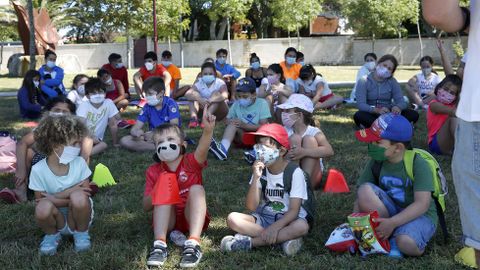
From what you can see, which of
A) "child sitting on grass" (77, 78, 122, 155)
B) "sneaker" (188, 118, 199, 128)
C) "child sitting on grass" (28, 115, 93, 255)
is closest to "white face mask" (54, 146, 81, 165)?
"child sitting on grass" (28, 115, 93, 255)

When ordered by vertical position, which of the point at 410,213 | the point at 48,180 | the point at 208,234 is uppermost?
the point at 48,180

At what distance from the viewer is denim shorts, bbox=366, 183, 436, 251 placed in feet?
11.7

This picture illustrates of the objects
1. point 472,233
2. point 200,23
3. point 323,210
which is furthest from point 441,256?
point 200,23

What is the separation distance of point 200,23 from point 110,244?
41.5m

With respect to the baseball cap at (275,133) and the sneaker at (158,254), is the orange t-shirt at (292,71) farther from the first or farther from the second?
the sneaker at (158,254)

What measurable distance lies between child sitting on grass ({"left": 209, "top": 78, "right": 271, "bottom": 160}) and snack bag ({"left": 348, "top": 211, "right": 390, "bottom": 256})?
349cm

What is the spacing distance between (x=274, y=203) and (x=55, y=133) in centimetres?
166

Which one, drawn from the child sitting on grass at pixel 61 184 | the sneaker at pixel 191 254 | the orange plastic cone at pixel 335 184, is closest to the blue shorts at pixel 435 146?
the orange plastic cone at pixel 335 184

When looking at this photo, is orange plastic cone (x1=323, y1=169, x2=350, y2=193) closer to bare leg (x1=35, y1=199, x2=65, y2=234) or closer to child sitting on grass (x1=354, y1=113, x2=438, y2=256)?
child sitting on grass (x1=354, y1=113, x2=438, y2=256)

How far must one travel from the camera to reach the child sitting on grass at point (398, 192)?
354 centimetres

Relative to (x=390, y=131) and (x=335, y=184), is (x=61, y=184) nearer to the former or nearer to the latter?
(x=390, y=131)

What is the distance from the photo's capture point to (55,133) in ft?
13.0

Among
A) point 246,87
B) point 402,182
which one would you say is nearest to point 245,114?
point 246,87

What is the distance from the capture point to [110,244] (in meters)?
3.95
